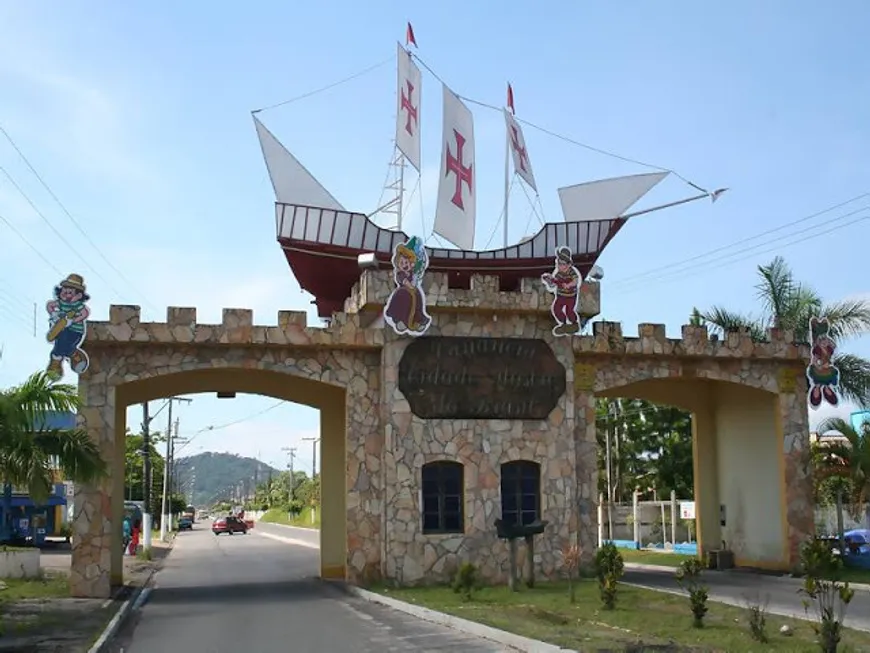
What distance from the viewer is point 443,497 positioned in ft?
73.2

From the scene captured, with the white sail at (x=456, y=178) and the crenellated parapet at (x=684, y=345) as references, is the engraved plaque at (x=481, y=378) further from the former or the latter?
the white sail at (x=456, y=178)

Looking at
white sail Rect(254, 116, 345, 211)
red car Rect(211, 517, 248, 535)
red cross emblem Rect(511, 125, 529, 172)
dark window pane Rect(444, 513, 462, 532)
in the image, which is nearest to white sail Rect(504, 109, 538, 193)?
red cross emblem Rect(511, 125, 529, 172)

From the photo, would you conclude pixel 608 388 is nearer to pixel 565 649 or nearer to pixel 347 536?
pixel 347 536

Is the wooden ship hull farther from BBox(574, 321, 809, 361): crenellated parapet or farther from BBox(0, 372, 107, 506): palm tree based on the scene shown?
BBox(0, 372, 107, 506): palm tree

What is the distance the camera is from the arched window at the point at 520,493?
22672mm

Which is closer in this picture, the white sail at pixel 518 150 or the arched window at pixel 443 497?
the arched window at pixel 443 497

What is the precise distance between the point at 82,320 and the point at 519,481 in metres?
10.3

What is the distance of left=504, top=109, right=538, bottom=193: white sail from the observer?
109ft

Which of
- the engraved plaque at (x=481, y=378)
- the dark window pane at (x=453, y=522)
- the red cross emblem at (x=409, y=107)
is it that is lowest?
the dark window pane at (x=453, y=522)

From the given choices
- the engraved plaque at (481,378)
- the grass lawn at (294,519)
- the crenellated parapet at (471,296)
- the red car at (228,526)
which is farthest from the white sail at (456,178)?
the grass lawn at (294,519)

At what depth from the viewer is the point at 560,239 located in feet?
90.2

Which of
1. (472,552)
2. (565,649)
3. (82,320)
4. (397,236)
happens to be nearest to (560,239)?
(397,236)

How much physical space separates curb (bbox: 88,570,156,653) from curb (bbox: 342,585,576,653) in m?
4.58

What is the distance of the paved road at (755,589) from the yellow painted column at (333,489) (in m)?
7.34
